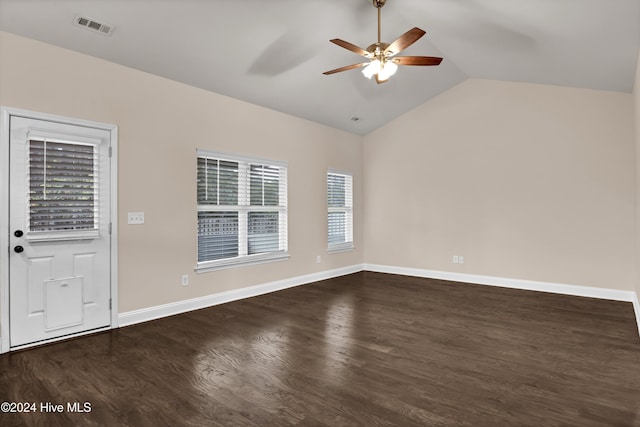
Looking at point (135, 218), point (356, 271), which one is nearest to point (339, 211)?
point (356, 271)

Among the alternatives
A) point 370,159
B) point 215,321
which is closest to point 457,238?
point 370,159

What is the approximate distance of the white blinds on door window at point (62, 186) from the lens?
10.7 ft

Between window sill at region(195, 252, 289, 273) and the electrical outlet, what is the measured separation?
906mm

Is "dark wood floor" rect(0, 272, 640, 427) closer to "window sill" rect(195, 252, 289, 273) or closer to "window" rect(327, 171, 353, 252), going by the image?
"window sill" rect(195, 252, 289, 273)

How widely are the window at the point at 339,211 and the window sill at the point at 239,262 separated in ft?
4.15

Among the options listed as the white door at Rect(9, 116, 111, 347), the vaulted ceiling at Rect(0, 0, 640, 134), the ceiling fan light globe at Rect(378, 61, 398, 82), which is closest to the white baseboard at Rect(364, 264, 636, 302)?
the vaulted ceiling at Rect(0, 0, 640, 134)

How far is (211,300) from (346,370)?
247 cm

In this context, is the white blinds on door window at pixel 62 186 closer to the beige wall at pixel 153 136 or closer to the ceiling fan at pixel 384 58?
the beige wall at pixel 153 136

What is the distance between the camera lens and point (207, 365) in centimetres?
281

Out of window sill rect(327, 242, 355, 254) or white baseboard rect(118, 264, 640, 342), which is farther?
window sill rect(327, 242, 355, 254)

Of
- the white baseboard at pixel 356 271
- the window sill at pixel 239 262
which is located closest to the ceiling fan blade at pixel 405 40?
the window sill at pixel 239 262

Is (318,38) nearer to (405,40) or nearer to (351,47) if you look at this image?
(351,47)

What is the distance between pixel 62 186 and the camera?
3393mm

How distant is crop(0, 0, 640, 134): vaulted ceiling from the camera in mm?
3129
